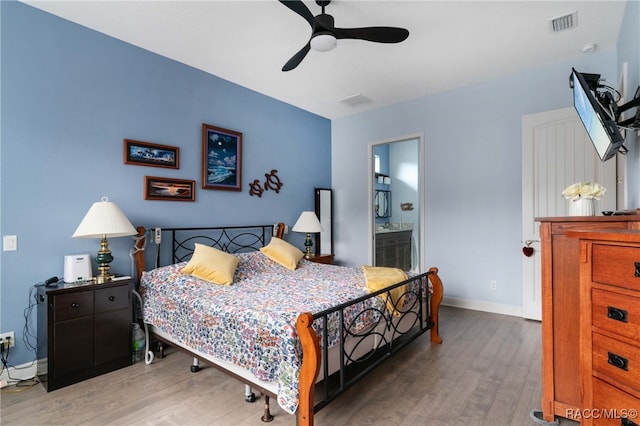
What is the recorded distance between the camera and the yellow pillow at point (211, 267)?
2.79m

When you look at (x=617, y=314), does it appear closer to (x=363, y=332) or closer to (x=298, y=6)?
(x=363, y=332)

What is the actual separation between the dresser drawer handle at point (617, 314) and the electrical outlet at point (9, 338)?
12.0 feet

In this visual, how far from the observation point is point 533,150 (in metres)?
3.63

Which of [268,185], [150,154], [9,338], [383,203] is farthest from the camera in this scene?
[383,203]

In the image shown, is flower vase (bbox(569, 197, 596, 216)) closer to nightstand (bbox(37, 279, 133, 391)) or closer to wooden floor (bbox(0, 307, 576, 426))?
wooden floor (bbox(0, 307, 576, 426))

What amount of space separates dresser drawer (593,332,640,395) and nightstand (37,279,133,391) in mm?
3051

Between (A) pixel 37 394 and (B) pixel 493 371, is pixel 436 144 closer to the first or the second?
(B) pixel 493 371

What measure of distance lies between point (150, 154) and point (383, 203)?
4.54 meters

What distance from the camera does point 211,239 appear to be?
12.1 feet

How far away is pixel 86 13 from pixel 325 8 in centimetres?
198

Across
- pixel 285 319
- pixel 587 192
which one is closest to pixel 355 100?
pixel 587 192

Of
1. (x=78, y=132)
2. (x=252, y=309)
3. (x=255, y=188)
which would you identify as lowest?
(x=252, y=309)

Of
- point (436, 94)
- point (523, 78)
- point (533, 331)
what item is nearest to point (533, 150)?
point (523, 78)

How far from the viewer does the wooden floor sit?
1.92 m
